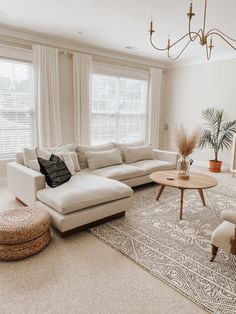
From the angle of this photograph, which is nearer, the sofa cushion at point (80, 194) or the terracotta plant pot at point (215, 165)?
the sofa cushion at point (80, 194)

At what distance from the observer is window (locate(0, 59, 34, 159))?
409 cm

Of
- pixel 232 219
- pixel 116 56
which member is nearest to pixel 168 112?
pixel 116 56

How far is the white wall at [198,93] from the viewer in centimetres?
544

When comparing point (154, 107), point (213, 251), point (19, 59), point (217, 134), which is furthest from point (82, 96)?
point (213, 251)

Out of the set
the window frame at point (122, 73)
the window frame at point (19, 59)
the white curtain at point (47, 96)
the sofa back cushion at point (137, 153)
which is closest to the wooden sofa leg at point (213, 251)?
the sofa back cushion at point (137, 153)

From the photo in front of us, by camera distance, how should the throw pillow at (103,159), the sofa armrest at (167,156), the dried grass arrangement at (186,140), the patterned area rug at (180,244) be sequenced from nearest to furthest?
1. the patterned area rug at (180,244)
2. the dried grass arrangement at (186,140)
3. the throw pillow at (103,159)
4. the sofa armrest at (167,156)

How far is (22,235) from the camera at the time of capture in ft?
6.75

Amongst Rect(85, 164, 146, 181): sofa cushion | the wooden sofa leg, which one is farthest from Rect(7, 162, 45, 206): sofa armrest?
the wooden sofa leg

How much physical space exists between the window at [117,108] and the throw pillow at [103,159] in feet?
4.81

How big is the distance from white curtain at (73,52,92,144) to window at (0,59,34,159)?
2.94ft

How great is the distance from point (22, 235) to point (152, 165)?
263 cm

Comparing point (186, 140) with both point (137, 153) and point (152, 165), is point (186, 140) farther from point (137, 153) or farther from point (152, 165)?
point (137, 153)

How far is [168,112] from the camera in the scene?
6.77 meters

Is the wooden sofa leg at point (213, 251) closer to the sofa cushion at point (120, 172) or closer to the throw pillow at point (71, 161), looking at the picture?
the sofa cushion at point (120, 172)
